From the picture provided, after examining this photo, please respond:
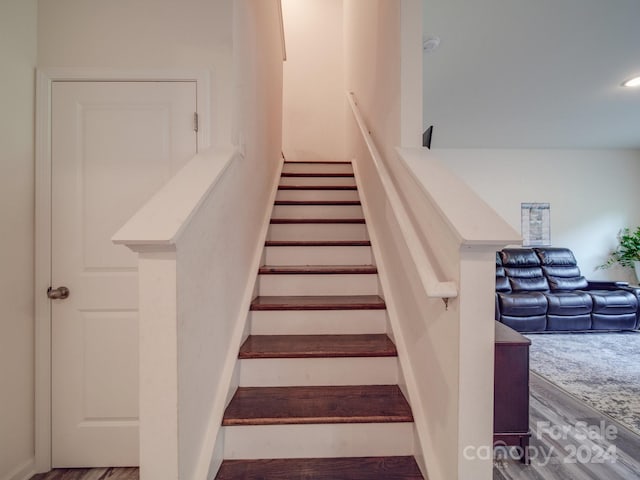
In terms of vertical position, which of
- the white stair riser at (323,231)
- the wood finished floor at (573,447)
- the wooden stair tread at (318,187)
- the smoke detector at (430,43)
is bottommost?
the wood finished floor at (573,447)

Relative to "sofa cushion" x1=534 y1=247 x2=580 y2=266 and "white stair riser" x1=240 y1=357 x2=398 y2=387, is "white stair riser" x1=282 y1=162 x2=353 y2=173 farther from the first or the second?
"sofa cushion" x1=534 y1=247 x2=580 y2=266

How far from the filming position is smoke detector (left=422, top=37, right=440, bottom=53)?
2.38 metres

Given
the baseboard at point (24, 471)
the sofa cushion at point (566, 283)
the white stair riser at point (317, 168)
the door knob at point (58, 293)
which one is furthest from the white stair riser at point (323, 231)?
the sofa cushion at point (566, 283)

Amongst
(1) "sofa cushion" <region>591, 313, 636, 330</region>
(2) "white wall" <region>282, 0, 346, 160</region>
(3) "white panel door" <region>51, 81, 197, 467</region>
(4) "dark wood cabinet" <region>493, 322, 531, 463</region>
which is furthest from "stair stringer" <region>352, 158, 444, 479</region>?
(1) "sofa cushion" <region>591, 313, 636, 330</region>

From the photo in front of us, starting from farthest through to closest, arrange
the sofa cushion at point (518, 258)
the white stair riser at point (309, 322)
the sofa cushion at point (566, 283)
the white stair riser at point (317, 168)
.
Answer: the sofa cushion at point (518, 258) → the sofa cushion at point (566, 283) → the white stair riser at point (317, 168) → the white stair riser at point (309, 322)

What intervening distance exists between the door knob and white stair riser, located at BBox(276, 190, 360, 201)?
5.28 ft

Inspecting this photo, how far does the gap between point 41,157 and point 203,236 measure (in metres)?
1.21

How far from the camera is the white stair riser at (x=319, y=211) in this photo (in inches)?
102

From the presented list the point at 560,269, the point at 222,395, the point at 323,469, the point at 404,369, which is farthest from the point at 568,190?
the point at 222,395

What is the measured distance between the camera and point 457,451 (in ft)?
3.12

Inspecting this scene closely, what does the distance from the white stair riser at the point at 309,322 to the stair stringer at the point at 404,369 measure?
0.11 meters

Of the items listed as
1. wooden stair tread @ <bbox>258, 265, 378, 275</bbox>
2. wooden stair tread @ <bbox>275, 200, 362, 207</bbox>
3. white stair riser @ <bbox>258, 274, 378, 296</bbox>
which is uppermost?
wooden stair tread @ <bbox>275, 200, 362, 207</bbox>

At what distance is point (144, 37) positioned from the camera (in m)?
1.63

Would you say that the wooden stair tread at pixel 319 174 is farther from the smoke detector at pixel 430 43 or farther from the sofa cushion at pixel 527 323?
the sofa cushion at pixel 527 323
